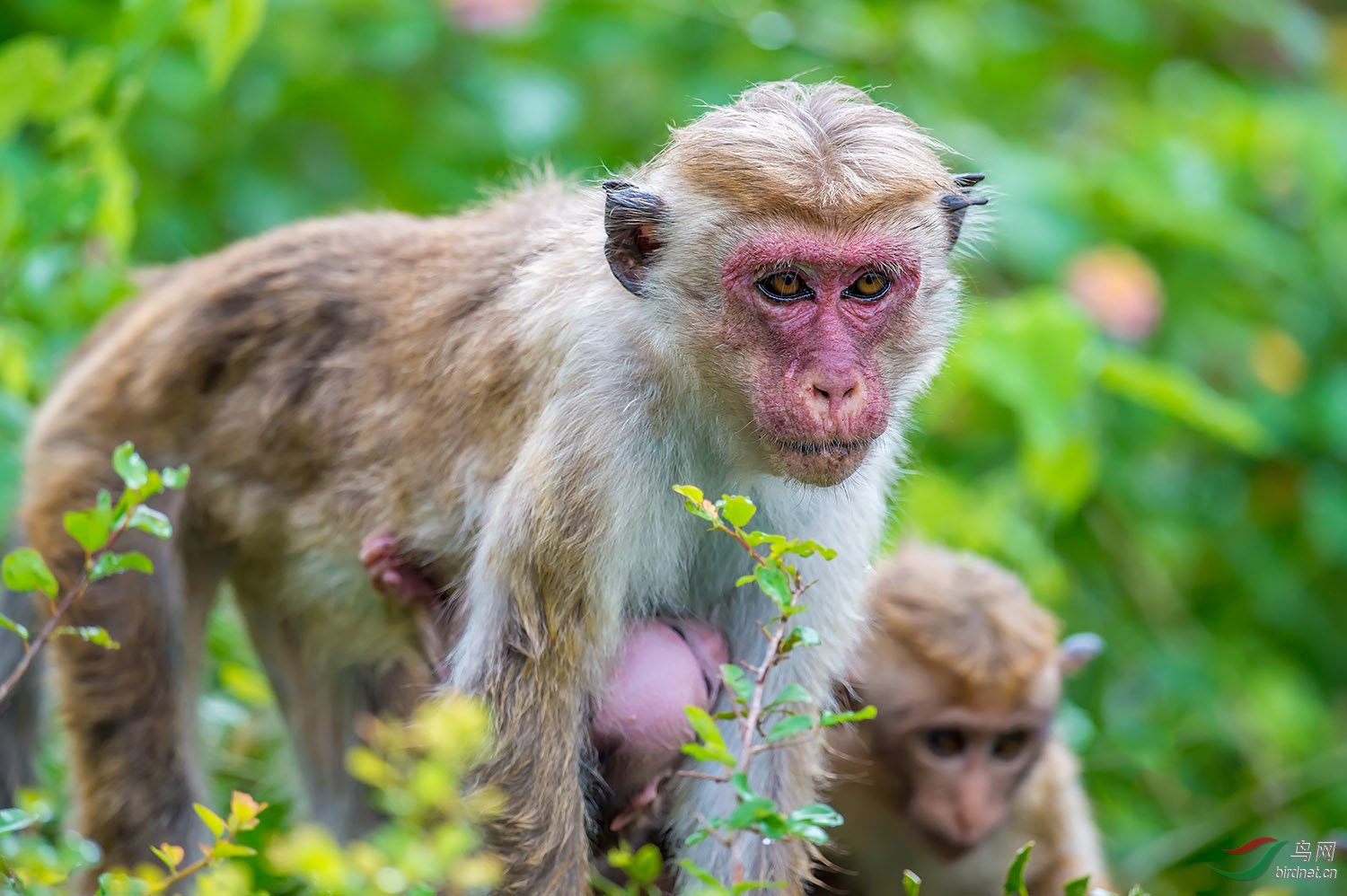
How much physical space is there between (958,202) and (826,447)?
1.04 metres

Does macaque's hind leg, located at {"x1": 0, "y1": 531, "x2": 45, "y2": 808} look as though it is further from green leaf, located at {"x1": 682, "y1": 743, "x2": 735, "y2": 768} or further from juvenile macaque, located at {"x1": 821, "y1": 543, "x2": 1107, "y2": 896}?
green leaf, located at {"x1": 682, "y1": 743, "x2": 735, "y2": 768}

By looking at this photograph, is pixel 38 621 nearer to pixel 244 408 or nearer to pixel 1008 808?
pixel 244 408

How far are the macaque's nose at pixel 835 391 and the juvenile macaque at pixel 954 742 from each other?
190cm

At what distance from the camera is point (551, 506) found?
15.2 ft

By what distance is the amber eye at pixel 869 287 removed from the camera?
460cm

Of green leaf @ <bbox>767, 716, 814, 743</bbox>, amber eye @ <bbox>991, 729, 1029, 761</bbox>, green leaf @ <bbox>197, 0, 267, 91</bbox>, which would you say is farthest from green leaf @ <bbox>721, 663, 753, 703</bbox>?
green leaf @ <bbox>197, 0, 267, 91</bbox>

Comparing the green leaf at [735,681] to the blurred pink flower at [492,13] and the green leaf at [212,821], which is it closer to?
the green leaf at [212,821]

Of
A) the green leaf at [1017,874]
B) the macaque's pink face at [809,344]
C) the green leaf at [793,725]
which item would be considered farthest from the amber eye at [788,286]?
the green leaf at [1017,874]

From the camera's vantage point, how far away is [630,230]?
15.5 ft

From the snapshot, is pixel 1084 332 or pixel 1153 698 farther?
pixel 1153 698

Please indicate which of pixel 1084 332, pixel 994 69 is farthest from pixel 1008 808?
pixel 994 69

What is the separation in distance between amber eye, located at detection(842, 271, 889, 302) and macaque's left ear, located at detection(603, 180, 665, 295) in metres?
0.60

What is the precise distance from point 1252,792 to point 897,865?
9.50 feet

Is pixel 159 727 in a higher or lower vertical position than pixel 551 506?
lower
